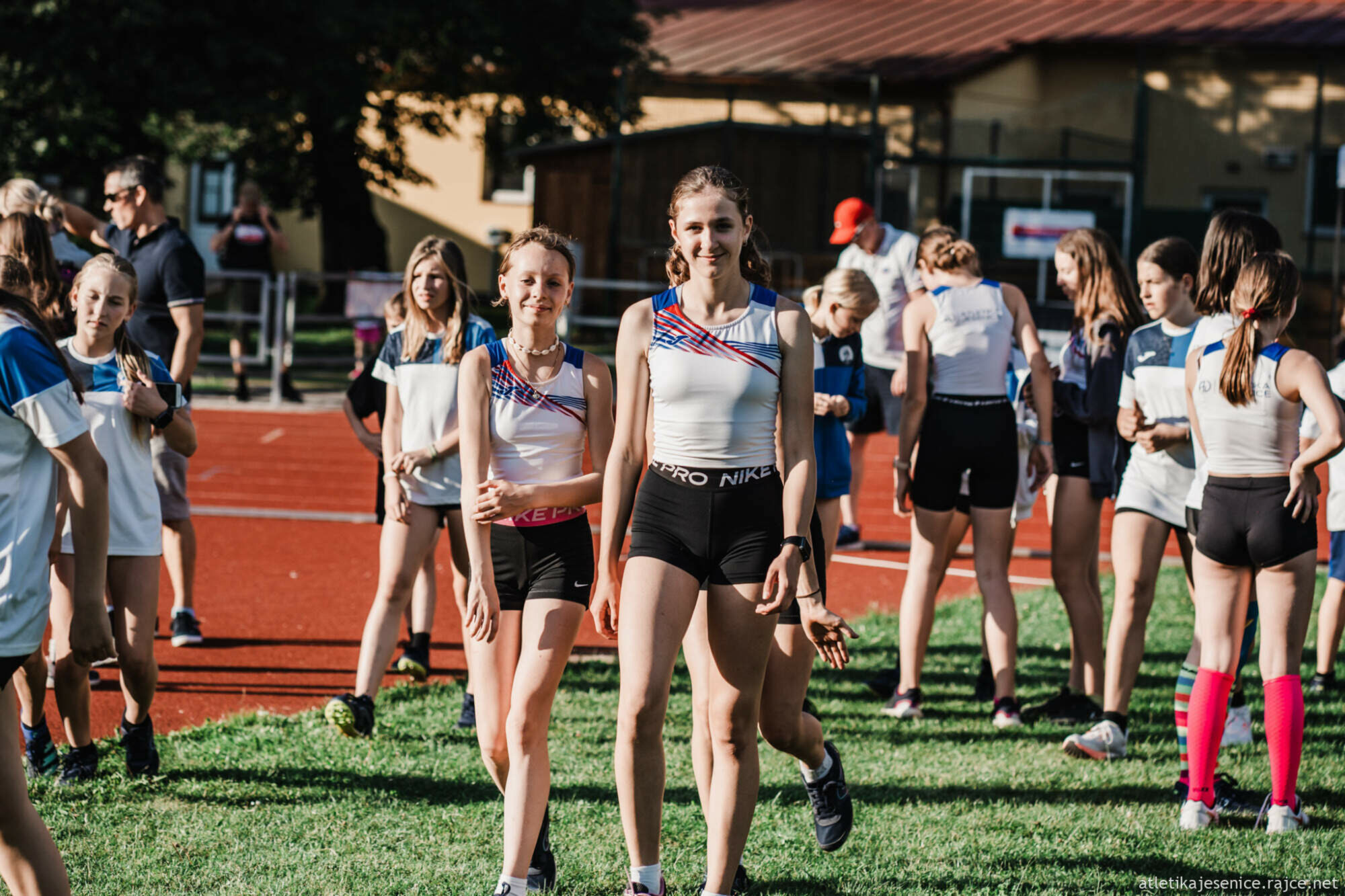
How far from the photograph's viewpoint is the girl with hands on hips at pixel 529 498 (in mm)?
4012

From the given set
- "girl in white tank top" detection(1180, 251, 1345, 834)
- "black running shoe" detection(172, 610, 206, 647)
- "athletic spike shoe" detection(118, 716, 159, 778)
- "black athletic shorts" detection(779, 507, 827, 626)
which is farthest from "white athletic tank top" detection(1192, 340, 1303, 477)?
"black running shoe" detection(172, 610, 206, 647)

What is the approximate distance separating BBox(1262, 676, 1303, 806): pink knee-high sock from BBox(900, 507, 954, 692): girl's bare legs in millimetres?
1627

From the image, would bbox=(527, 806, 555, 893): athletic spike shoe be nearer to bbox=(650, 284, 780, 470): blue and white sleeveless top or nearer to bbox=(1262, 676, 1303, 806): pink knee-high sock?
bbox=(650, 284, 780, 470): blue and white sleeveless top

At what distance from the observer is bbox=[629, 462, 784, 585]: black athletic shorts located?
379cm

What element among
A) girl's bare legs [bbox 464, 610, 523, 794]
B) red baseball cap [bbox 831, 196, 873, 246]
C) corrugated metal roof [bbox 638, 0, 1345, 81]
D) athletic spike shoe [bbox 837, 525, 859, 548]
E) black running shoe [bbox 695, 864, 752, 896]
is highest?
corrugated metal roof [bbox 638, 0, 1345, 81]

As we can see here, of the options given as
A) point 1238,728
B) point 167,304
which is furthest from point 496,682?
point 167,304

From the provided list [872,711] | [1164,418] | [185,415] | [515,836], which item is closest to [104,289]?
[185,415]

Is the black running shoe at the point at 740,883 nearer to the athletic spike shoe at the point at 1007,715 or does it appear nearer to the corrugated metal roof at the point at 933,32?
the athletic spike shoe at the point at 1007,715

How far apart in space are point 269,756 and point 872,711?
2541 millimetres

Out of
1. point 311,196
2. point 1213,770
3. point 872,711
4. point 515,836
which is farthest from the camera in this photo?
point 311,196

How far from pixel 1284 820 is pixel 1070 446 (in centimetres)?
188

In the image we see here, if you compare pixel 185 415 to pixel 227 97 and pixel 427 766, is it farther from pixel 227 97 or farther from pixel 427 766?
pixel 227 97

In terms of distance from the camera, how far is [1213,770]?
15.8 feet

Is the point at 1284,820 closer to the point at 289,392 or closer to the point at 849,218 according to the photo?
the point at 849,218
